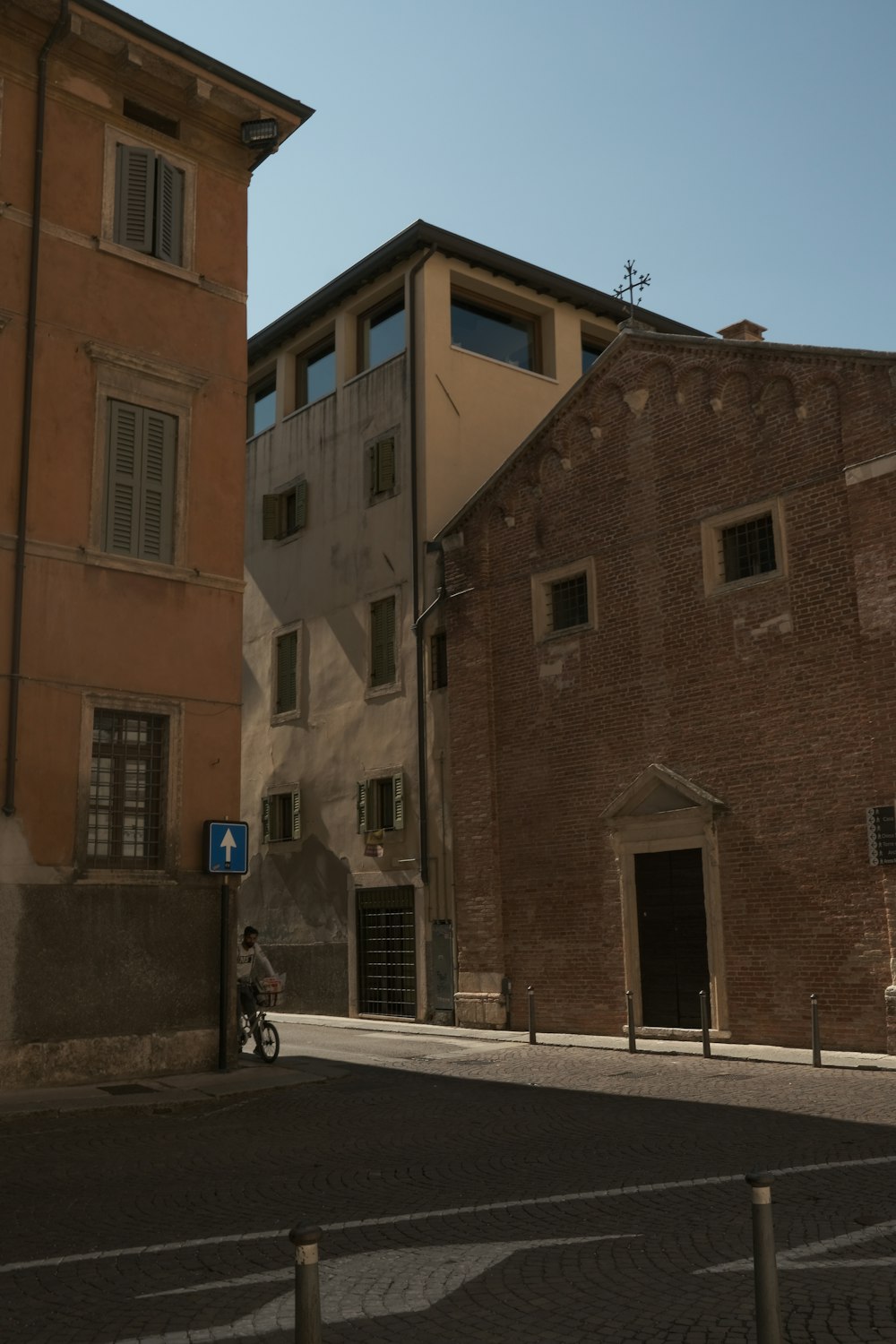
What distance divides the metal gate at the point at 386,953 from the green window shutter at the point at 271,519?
860 centimetres

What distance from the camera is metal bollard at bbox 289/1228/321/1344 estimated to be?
3.56 meters

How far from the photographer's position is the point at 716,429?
63.1 feet

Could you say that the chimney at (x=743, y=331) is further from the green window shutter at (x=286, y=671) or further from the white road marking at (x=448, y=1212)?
the white road marking at (x=448, y=1212)

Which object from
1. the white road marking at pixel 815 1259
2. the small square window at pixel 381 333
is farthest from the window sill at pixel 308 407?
the white road marking at pixel 815 1259

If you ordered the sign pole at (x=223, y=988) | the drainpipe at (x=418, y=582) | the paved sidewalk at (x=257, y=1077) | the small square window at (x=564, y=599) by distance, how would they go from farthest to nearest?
the drainpipe at (x=418, y=582) → the small square window at (x=564, y=599) → the sign pole at (x=223, y=988) → the paved sidewalk at (x=257, y=1077)

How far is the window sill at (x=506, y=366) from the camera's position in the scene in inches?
981

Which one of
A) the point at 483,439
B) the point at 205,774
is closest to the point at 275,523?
the point at 483,439

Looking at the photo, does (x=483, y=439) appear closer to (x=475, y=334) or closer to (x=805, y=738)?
(x=475, y=334)

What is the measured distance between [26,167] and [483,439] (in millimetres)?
11573

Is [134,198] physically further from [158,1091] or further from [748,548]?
[158,1091]

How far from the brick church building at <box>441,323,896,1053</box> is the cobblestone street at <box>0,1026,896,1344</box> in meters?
4.38

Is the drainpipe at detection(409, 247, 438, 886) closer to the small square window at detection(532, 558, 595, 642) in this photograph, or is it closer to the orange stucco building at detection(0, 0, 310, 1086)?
the small square window at detection(532, 558, 595, 642)

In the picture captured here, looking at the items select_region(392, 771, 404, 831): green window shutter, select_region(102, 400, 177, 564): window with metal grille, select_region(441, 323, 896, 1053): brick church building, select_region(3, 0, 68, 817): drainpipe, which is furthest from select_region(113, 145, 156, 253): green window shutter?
select_region(392, 771, 404, 831): green window shutter

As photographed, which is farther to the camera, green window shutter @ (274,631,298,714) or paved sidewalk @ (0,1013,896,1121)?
green window shutter @ (274,631,298,714)
